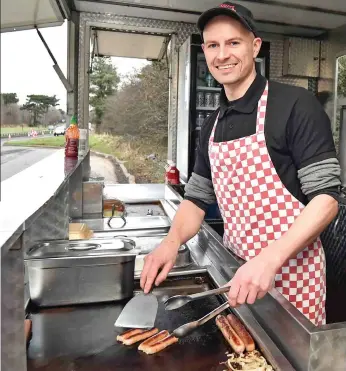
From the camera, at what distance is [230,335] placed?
3.51ft

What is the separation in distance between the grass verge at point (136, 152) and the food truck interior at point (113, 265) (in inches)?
24.0

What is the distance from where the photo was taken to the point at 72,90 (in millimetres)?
4547

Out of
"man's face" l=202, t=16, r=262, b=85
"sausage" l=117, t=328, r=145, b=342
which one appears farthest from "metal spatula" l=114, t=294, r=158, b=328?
"man's face" l=202, t=16, r=262, b=85

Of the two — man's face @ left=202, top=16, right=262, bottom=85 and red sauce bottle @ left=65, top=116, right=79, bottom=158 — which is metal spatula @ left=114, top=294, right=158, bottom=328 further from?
red sauce bottle @ left=65, top=116, right=79, bottom=158

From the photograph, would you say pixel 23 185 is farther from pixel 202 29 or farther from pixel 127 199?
pixel 127 199

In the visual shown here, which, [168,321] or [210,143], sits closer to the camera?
[168,321]

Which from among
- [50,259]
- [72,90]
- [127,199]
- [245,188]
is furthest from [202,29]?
[72,90]

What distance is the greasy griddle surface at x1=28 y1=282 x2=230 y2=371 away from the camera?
99 cm

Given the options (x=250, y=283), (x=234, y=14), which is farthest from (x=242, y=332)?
(x=234, y=14)

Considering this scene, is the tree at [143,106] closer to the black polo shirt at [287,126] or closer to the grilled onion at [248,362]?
the black polo shirt at [287,126]

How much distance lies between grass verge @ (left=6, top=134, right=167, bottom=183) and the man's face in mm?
3606

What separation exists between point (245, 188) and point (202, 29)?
630mm

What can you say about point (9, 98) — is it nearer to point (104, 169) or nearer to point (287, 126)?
point (287, 126)

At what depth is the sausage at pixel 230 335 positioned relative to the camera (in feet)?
3.33
